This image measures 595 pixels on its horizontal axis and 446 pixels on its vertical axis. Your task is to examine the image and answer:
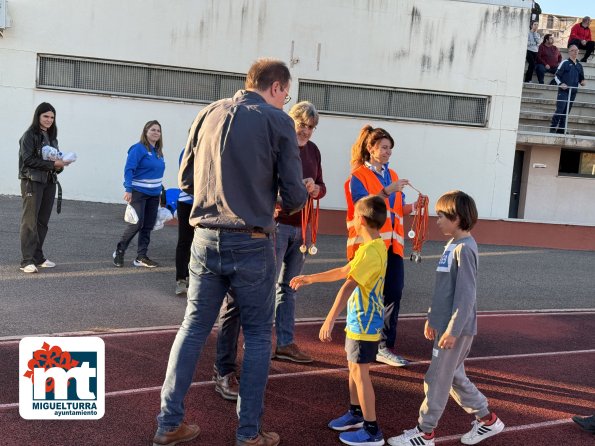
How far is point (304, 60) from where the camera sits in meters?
15.1

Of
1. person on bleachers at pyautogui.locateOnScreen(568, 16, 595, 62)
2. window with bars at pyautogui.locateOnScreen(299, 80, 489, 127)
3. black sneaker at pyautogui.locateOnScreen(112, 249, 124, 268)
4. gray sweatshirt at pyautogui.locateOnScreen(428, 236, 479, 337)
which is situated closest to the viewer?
gray sweatshirt at pyautogui.locateOnScreen(428, 236, 479, 337)

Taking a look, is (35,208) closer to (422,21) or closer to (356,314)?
(356,314)

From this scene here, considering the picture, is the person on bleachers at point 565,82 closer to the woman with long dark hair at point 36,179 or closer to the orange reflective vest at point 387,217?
the orange reflective vest at point 387,217

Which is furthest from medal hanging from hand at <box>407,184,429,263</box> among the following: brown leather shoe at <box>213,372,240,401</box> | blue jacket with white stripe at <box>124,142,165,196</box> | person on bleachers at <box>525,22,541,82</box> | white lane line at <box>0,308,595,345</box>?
person on bleachers at <box>525,22,541,82</box>

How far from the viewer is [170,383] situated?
3.80 m

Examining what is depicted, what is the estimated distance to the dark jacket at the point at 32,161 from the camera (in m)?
7.78

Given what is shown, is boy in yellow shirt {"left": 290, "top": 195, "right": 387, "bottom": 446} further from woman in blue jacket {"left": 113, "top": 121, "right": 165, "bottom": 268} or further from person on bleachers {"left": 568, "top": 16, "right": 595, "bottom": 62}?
person on bleachers {"left": 568, "top": 16, "right": 595, "bottom": 62}

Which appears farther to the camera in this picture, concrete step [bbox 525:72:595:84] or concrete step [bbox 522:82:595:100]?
concrete step [bbox 525:72:595:84]

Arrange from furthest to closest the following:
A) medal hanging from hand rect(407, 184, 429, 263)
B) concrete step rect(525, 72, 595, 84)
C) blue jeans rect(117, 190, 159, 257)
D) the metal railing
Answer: concrete step rect(525, 72, 595, 84), the metal railing, blue jeans rect(117, 190, 159, 257), medal hanging from hand rect(407, 184, 429, 263)

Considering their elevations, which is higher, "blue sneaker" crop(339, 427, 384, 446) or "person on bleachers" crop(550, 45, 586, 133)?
"person on bleachers" crop(550, 45, 586, 133)

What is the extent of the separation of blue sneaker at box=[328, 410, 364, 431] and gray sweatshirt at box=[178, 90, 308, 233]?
143cm

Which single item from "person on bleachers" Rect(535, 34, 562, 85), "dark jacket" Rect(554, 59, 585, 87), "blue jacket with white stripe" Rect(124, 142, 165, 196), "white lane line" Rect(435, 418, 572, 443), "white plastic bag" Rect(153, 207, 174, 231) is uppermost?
"person on bleachers" Rect(535, 34, 562, 85)

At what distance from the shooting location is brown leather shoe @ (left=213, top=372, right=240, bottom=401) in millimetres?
4695

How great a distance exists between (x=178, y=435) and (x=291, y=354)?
1.82 metres
